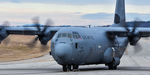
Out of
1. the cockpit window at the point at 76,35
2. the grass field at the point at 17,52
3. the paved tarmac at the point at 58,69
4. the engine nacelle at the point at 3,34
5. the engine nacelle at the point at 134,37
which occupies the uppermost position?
the cockpit window at the point at 76,35

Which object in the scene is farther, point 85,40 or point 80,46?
point 85,40

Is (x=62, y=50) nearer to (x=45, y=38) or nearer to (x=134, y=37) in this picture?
(x=45, y=38)

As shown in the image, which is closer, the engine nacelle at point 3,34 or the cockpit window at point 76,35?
the cockpit window at point 76,35

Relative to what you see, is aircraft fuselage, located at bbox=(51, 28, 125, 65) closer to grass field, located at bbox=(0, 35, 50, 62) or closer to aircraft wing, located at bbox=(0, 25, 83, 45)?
aircraft wing, located at bbox=(0, 25, 83, 45)

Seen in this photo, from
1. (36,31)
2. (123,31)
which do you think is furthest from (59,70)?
(123,31)

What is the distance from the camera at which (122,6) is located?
40.8 metres

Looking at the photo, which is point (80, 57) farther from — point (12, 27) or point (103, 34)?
point (12, 27)

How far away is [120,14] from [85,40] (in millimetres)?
10976

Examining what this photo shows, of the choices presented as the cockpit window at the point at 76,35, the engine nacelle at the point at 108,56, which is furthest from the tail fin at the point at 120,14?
the cockpit window at the point at 76,35

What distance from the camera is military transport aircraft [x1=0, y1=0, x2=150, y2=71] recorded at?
2861 cm

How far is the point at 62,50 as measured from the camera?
27.9 meters

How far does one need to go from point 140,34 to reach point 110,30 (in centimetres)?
256

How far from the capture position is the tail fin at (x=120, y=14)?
39156 mm

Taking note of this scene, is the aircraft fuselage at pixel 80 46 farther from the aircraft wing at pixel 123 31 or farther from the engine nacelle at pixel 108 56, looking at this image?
the aircraft wing at pixel 123 31
